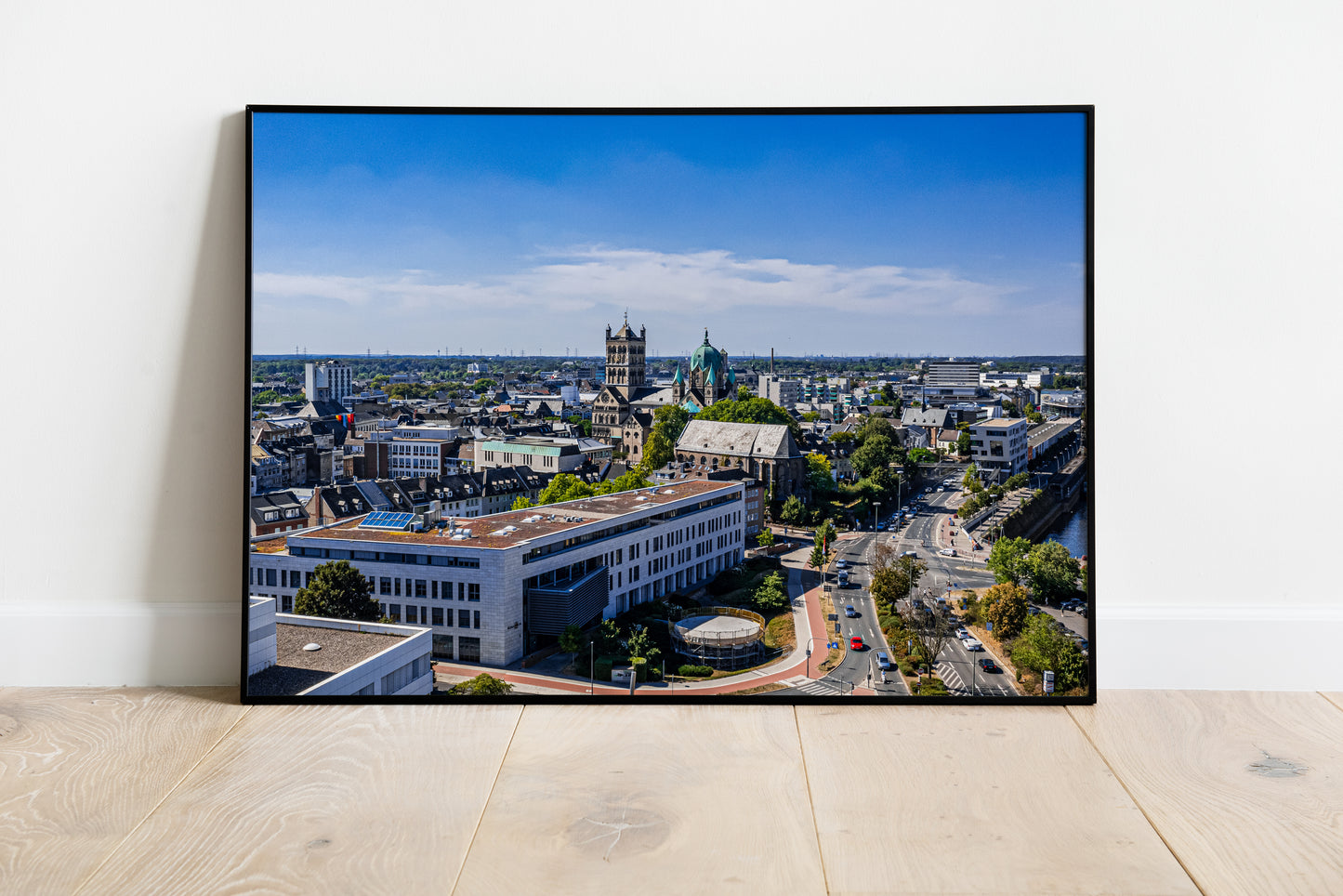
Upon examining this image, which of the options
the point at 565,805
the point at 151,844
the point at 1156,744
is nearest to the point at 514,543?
the point at 565,805

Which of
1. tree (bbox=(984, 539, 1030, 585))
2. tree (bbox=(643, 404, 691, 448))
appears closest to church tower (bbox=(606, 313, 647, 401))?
tree (bbox=(643, 404, 691, 448))

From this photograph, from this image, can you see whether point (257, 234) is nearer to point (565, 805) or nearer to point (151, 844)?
point (151, 844)

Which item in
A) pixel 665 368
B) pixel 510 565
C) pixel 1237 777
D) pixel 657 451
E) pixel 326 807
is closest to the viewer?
pixel 326 807

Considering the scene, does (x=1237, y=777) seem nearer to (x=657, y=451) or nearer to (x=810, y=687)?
(x=810, y=687)

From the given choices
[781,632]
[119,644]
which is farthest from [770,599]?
[119,644]

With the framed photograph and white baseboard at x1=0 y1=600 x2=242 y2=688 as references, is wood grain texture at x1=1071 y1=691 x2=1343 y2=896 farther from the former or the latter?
white baseboard at x1=0 y1=600 x2=242 y2=688

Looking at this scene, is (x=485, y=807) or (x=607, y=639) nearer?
(x=485, y=807)
